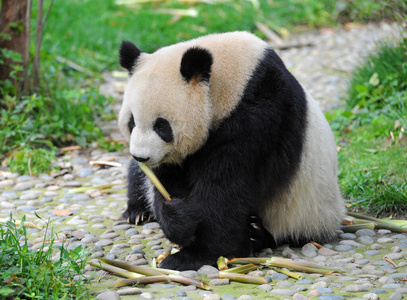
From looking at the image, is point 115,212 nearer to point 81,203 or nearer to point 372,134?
point 81,203

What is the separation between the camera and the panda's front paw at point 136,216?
4751 mm

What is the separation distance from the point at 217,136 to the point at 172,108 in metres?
0.36

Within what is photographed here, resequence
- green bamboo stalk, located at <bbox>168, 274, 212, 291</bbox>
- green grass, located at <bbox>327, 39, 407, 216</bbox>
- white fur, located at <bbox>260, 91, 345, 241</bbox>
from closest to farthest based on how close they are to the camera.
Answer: green bamboo stalk, located at <bbox>168, 274, 212, 291</bbox>, white fur, located at <bbox>260, 91, 345, 241</bbox>, green grass, located at <bbox>327, 39, 407, 216</bbox>

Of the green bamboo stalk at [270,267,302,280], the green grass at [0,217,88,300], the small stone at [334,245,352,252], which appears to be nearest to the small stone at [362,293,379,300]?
the green bamboo stalk at [270,267,302,280]

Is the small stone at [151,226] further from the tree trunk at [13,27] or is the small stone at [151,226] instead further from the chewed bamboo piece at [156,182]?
the tree trunk at [13,27]

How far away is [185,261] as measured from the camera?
151 inches

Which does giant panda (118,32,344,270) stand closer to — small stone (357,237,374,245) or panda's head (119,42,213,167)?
panda's head (119,42,213,167)

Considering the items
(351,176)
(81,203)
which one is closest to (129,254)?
(81,203)

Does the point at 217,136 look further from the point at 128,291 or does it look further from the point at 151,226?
the point at 151,226

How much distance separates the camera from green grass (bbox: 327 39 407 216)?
4984mm

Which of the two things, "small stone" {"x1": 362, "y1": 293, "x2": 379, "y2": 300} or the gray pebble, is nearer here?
"small stone" {"x1": 362, "y1": 293, "x2": 379, "y2": 300}

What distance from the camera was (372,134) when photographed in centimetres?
621

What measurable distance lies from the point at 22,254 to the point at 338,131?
440cm

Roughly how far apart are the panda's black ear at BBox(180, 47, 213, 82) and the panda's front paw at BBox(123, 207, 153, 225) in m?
1.50
